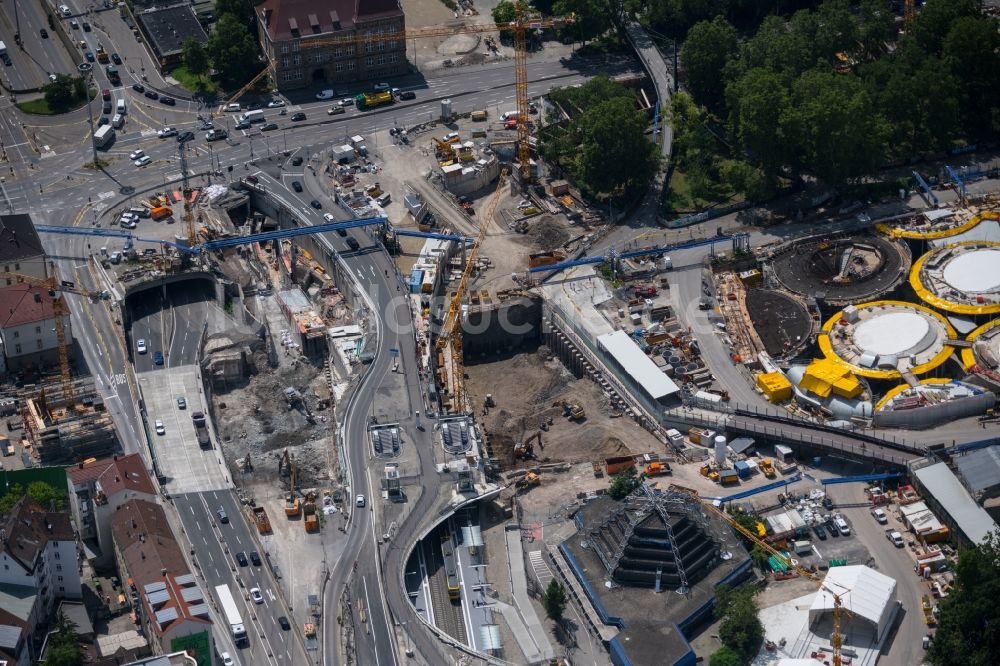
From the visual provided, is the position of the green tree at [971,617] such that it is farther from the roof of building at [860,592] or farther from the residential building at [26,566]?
the residential building at [26,566]

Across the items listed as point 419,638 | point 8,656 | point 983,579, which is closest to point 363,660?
point 419,638

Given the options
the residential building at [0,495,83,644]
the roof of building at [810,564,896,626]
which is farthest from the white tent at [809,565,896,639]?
the residential building at [0,495,83,644]

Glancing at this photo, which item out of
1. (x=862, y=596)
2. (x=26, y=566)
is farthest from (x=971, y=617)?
(x=26, y=566)

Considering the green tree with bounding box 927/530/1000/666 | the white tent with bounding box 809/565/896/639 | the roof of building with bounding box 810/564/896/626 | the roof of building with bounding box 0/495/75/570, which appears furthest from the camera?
the white tent with bounding box 809/565/896/639

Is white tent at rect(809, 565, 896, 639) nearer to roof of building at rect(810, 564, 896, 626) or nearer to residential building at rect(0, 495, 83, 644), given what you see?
roof of building at rect(810, 564, 896, 626)

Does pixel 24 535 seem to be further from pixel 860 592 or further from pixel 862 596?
pixel 862 596

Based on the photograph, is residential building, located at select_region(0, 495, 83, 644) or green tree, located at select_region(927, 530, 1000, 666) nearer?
green tree, located at select_region(927, 530, 1000, 666)

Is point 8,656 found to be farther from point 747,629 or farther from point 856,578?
point 856,578
